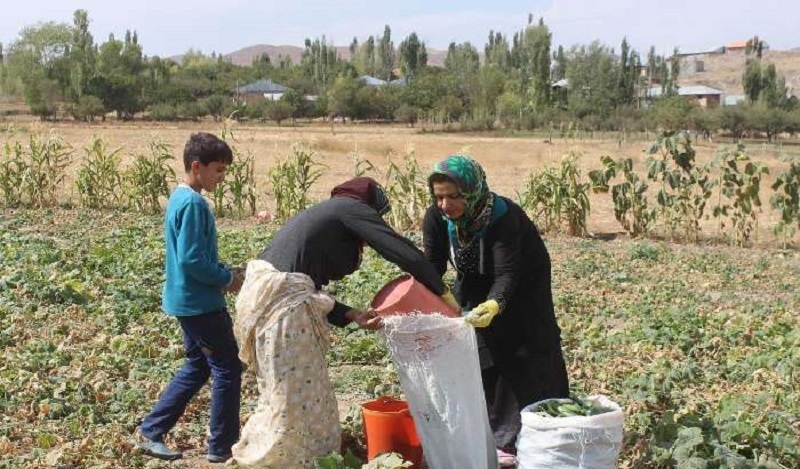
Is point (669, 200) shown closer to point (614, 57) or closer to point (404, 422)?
point (404, 422)

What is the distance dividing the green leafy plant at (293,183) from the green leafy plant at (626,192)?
13.5 ft

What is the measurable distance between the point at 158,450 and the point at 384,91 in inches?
2668

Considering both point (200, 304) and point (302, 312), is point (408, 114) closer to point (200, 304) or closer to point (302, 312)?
point (200, 304)

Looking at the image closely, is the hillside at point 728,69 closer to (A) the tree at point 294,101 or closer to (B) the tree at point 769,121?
(B) the tree at point 769,121

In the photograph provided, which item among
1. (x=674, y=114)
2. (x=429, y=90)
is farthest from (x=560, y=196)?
(x=429, y=90)

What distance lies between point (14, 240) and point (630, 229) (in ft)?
28.2

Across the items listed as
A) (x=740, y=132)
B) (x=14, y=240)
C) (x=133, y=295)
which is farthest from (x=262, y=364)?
(x=740, y=132)

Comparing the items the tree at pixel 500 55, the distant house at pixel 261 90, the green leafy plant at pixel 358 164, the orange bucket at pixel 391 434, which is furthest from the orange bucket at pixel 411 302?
the tree at pixel 500 55

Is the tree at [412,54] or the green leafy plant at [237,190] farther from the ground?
the tree at [412,54]

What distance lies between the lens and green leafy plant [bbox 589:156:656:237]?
13.5 m

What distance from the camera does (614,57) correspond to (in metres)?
86.6

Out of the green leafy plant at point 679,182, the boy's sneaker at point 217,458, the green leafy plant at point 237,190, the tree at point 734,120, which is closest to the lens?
the boy's sneaker at point 217,458

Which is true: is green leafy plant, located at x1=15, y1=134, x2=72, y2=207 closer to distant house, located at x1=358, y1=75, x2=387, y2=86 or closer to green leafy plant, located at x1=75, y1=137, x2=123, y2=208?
green leafy plant, located at x1=75, y1=137, x2=123, y2=208

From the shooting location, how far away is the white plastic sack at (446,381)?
383 centimetres
